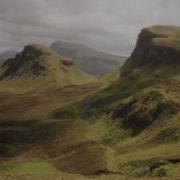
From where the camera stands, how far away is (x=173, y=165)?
56500 millimetres

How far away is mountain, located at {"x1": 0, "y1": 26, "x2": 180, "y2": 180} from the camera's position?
60.5 meters

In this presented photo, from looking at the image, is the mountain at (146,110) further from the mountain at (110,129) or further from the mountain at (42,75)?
the mountain at (42,75)

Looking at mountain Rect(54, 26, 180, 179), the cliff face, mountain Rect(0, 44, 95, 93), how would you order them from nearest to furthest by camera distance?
mountain Rect(54, 26, 180, 179)
the cliff face
mountain Rect(0, 44, 95, 93)

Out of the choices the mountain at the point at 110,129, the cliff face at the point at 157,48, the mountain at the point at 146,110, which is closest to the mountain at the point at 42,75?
the cliff face at the point at 157,48

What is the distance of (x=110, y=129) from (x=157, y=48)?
3967cm

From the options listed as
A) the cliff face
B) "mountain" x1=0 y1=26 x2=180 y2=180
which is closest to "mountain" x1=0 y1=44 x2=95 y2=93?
the cliff face

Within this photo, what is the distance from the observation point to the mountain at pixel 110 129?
6047 centimetres

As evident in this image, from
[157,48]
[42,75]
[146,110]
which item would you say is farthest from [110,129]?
[42,75]

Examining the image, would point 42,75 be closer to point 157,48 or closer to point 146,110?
point 157,48

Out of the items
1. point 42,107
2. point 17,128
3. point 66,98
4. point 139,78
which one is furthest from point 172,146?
point 66,98

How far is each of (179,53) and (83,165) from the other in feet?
173

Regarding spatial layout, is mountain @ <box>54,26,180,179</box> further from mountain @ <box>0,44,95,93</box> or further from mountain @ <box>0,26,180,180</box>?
mountain @ <box>0,44,95,93</box>

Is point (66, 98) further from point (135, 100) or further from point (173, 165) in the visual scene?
point (173, 165)

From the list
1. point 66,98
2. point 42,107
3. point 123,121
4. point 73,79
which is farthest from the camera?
point 73,79
